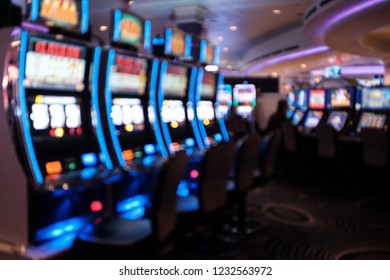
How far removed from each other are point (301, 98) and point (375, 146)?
9.78 feet

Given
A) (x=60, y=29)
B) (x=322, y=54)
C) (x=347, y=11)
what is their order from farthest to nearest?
(x=322, y=54) < (x=347, y=11) < (x=60, y=29)

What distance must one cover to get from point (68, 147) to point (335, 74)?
8.53 m

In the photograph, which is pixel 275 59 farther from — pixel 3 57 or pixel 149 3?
pixel 3 57

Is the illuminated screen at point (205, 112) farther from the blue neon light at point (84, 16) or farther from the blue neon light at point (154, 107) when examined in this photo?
the blue neon light at point (84, 16)

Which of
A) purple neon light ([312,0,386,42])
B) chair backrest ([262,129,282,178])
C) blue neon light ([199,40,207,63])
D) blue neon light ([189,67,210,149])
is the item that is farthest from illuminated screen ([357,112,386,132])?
chair backrest ([262,129,282,178])

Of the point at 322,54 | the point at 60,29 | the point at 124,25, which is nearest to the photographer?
the point at 60,29

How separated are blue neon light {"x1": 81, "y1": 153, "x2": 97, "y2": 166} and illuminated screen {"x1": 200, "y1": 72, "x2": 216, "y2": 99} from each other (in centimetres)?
228

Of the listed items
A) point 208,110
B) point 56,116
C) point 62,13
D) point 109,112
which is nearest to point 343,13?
point 208,110

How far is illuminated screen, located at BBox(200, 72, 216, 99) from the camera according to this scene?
15.4 feet

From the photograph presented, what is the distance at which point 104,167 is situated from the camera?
2.60 m

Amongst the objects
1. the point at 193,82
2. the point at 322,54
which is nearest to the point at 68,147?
the point at 193,82

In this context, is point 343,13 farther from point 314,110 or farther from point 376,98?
point 314,110

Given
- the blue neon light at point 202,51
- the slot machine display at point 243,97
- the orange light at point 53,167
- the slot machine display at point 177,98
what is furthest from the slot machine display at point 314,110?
the slot machine display at point 243,97

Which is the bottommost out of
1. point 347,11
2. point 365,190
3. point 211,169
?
point 365,190
